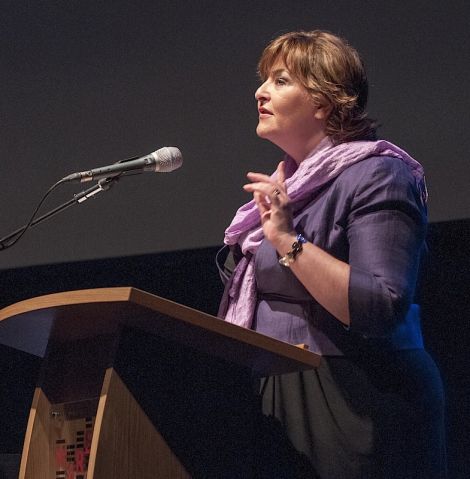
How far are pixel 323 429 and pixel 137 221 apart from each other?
1.31 m

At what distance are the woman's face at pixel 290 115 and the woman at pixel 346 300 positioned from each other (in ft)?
0.03

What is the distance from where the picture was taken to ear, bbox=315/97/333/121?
63.9 inches

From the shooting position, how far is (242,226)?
1.65 meters

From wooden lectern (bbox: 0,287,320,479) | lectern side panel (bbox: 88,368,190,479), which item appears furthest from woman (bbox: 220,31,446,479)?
lectern side panel (bbox: 88,368,190,479)

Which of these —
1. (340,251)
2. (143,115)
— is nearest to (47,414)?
(340,251)

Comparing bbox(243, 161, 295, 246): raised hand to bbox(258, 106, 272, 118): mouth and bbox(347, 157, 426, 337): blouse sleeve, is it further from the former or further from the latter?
bbox(258, 106, 272, 118): mouth

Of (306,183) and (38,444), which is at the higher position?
(306,183)

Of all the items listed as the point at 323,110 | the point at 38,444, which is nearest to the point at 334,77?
the point at 323,110

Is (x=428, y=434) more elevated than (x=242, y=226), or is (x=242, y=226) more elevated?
(x=242, y=226)

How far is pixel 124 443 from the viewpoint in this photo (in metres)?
1.06

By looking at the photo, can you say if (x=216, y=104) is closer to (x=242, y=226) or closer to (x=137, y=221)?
(x=137, y=221)

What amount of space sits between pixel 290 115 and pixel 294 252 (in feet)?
1.20

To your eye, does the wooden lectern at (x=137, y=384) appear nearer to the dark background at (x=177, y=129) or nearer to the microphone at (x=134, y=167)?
the microphone at (x=134, y=167)

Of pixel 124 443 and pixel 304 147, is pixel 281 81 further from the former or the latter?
pixel 124 443
